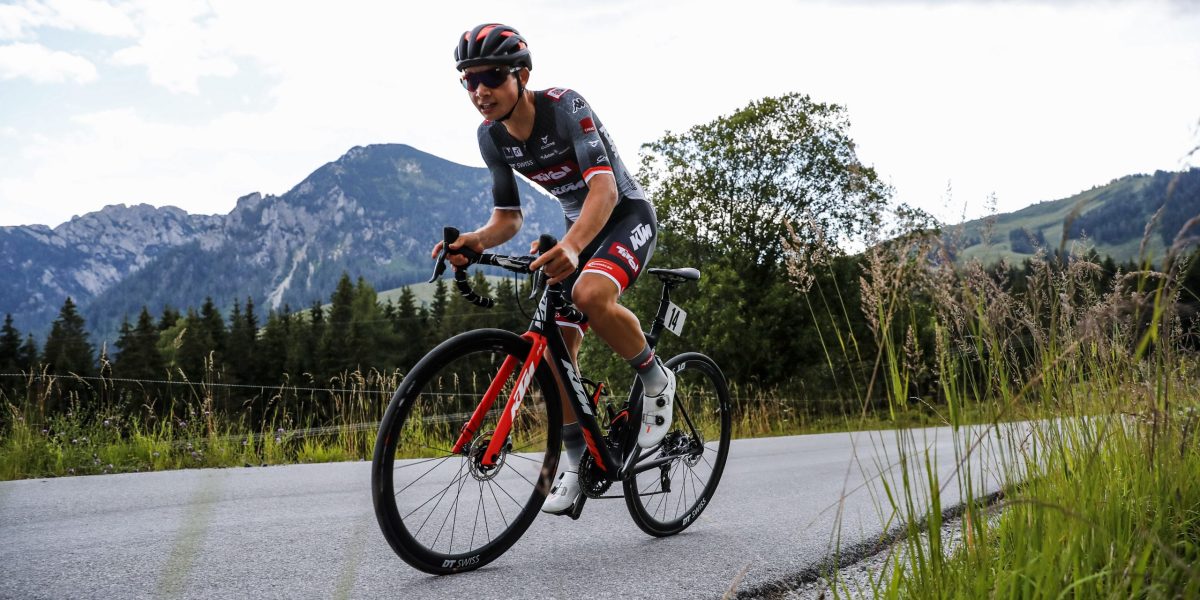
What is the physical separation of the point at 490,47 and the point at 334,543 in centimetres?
220

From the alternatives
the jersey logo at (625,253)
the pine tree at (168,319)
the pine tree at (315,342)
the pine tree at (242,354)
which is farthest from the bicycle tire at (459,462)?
the pine tree at (168,319)

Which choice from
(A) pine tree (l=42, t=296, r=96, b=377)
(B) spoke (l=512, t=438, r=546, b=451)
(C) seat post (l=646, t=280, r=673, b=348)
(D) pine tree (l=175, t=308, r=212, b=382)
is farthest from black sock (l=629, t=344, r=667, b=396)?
(D) pine tree (l=175, t=308, r=212, b=382)

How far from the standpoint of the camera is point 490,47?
12.0 feet

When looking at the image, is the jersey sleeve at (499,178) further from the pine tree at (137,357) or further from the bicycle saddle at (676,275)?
the pine tree at (137,357)

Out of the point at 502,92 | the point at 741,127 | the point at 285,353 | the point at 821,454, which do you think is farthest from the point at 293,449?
the point at 285,353

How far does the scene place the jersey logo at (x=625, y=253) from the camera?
385 cm

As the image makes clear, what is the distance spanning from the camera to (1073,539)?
7.09 ft

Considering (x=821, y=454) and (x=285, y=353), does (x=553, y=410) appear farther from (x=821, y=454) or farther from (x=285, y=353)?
(x=285, y=353)

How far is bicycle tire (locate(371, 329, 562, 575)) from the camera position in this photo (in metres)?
3.06

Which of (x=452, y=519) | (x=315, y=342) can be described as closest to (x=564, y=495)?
(x=452, y=519)

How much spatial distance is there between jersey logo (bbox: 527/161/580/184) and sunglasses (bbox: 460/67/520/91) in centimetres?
51

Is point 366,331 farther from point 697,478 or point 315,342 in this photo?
point 697,478

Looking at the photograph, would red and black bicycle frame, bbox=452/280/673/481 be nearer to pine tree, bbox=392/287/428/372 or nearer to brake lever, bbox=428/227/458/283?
brake lever, bbox=428/227/458/283

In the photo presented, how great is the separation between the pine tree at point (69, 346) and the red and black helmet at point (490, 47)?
7098cm
